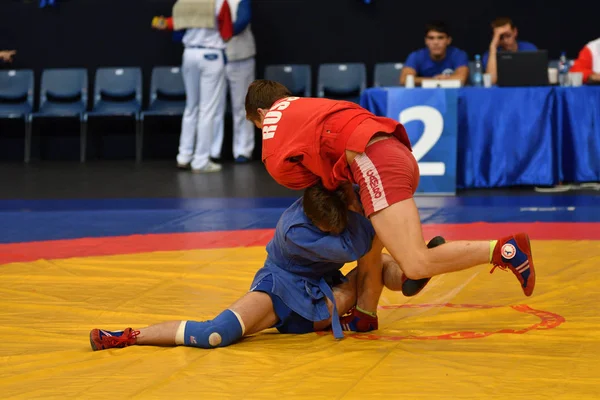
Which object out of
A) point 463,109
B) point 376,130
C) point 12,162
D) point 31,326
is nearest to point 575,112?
point 463,109

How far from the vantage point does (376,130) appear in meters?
3.09

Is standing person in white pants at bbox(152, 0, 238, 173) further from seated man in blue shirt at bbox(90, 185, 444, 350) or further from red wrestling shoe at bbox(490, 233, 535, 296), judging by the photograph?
red wrestling shoe at bbox(490, 233, 535, 296)

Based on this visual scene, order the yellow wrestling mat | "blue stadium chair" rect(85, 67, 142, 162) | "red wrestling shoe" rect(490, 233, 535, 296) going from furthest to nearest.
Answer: "blue stadium chair" rect(85, 67, 142, 162), "red wrestling shoe" rect(490, 233, 535, 296), the yellow wrestling mat

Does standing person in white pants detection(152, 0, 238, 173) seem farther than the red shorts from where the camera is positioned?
Yes

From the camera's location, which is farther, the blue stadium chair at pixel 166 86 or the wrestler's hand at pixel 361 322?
the blue stadium chair at pixel 166 86

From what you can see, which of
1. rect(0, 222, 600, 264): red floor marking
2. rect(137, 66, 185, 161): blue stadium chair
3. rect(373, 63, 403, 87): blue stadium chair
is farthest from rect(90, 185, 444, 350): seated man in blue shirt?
rect(137, 66, 185, 161): blue stadium chair

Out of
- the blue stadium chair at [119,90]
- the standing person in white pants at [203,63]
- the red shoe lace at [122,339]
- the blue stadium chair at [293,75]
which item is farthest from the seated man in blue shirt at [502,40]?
the red shoe lace at [122,339]

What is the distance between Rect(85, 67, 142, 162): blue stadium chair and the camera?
980cm

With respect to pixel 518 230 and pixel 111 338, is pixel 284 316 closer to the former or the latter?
pixel 111 338

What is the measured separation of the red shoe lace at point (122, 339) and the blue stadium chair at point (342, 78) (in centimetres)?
671

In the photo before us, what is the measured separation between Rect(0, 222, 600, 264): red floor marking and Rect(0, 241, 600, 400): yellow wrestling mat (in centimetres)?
44

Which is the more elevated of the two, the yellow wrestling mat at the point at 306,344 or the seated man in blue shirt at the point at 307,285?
the seated man in blue shirt at the point at 307,285

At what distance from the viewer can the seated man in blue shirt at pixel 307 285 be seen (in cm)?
307

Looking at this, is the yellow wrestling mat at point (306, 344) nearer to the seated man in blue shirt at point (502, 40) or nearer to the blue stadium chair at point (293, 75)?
the seated man in blue shirt at point (502, 40)
